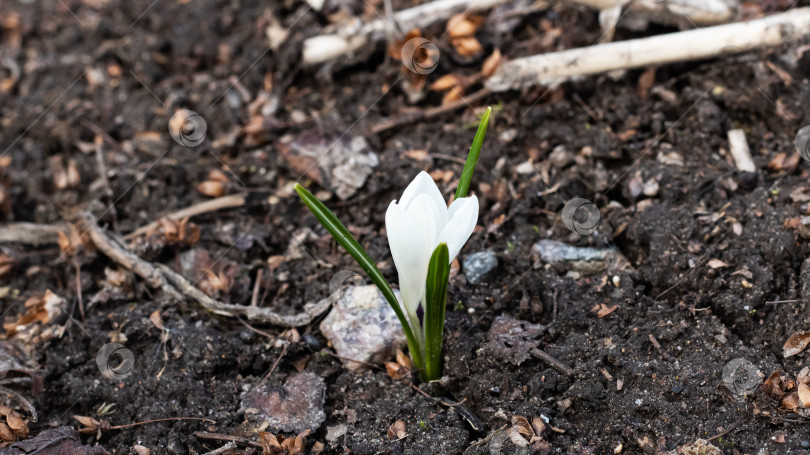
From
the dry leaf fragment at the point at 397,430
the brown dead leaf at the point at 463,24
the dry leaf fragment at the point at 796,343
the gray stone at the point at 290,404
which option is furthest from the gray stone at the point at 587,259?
the brown dead leaf at the point at 463,24

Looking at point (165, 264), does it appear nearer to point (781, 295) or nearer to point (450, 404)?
point (450, 404)

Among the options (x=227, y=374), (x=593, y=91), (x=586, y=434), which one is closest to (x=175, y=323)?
(x=227, y=374)

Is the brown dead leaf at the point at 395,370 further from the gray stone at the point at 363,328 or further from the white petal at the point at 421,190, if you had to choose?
the white petal at the point at 421,190

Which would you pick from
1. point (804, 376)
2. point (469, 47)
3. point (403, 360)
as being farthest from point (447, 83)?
point (804, 376)

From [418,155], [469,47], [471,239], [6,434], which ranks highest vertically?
[6,434]

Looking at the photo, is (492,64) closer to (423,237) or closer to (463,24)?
(463,24)

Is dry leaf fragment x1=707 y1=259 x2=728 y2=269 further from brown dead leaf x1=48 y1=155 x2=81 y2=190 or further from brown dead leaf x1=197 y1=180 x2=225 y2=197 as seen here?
brown dead leaf x1=48 y1=155 x2=81 y2=190
